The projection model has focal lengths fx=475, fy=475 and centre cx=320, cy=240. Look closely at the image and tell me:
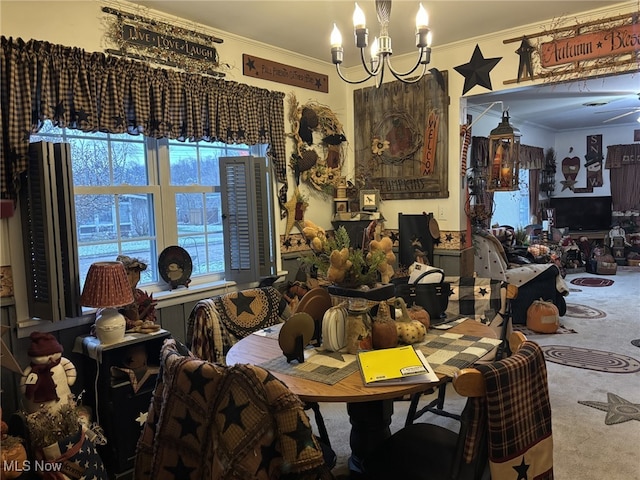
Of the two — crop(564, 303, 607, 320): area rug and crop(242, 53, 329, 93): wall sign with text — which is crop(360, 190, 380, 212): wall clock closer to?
crop(242, 53, 329, 93): wall sign with text

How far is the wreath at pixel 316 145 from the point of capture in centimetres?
404

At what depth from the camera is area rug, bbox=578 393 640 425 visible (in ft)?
9.35

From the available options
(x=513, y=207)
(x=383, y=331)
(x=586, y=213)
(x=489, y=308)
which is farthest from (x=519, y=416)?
(x=586, y=213)

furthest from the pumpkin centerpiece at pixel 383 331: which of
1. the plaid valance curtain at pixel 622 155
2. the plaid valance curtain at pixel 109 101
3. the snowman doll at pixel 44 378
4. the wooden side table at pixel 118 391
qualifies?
the plaid valance curtain at pixel 622 155

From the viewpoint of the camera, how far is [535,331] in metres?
4.64

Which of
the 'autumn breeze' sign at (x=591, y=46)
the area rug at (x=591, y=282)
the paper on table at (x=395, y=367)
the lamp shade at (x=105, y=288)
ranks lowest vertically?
the area rug at (x=591, y=282)

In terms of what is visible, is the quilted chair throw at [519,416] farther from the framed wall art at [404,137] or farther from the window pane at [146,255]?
the framed wall art at [404,137]

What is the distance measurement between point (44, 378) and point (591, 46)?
3.83 meters

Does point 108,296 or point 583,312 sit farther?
point 583,312

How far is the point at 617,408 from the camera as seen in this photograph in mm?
2988

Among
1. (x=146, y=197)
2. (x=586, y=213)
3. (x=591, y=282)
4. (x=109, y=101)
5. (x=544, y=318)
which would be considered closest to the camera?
(x=109, y=101)

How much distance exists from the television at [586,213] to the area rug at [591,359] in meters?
5.19

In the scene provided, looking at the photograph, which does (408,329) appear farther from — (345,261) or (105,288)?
(105,288)

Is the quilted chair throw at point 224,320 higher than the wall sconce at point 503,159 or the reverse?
the reverse
